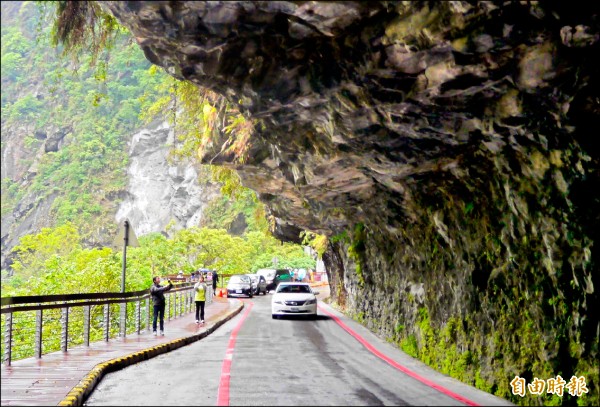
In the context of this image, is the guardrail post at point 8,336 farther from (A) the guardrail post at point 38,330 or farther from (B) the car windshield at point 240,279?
(B) the car windshield at point 240,279

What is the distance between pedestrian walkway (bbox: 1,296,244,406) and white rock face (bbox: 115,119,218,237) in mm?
93267

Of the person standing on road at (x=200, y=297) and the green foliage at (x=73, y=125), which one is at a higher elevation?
the green foliage at (x=73, y=125)

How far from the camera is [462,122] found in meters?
10.3

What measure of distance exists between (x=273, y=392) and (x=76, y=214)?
116880 mm

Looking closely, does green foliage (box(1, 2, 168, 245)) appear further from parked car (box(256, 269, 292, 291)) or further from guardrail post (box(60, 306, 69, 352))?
guardrail post (box(60, 306, 69, 352))

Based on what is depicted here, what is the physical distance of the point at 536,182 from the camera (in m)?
9.60

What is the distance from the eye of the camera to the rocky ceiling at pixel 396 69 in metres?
7.92

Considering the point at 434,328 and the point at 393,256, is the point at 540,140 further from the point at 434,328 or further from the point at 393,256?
the point at 393,256

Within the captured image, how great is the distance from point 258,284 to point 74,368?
42.4 m

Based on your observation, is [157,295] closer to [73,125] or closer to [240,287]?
[240,287]

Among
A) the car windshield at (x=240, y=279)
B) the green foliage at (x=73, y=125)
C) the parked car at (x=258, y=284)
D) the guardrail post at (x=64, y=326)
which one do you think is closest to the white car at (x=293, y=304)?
the guardrail post at (x=64, y=326)

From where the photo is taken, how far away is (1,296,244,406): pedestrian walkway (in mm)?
8938

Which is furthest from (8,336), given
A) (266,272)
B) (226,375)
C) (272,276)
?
(266,272)

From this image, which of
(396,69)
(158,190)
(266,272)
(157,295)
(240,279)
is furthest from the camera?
(158,190)
